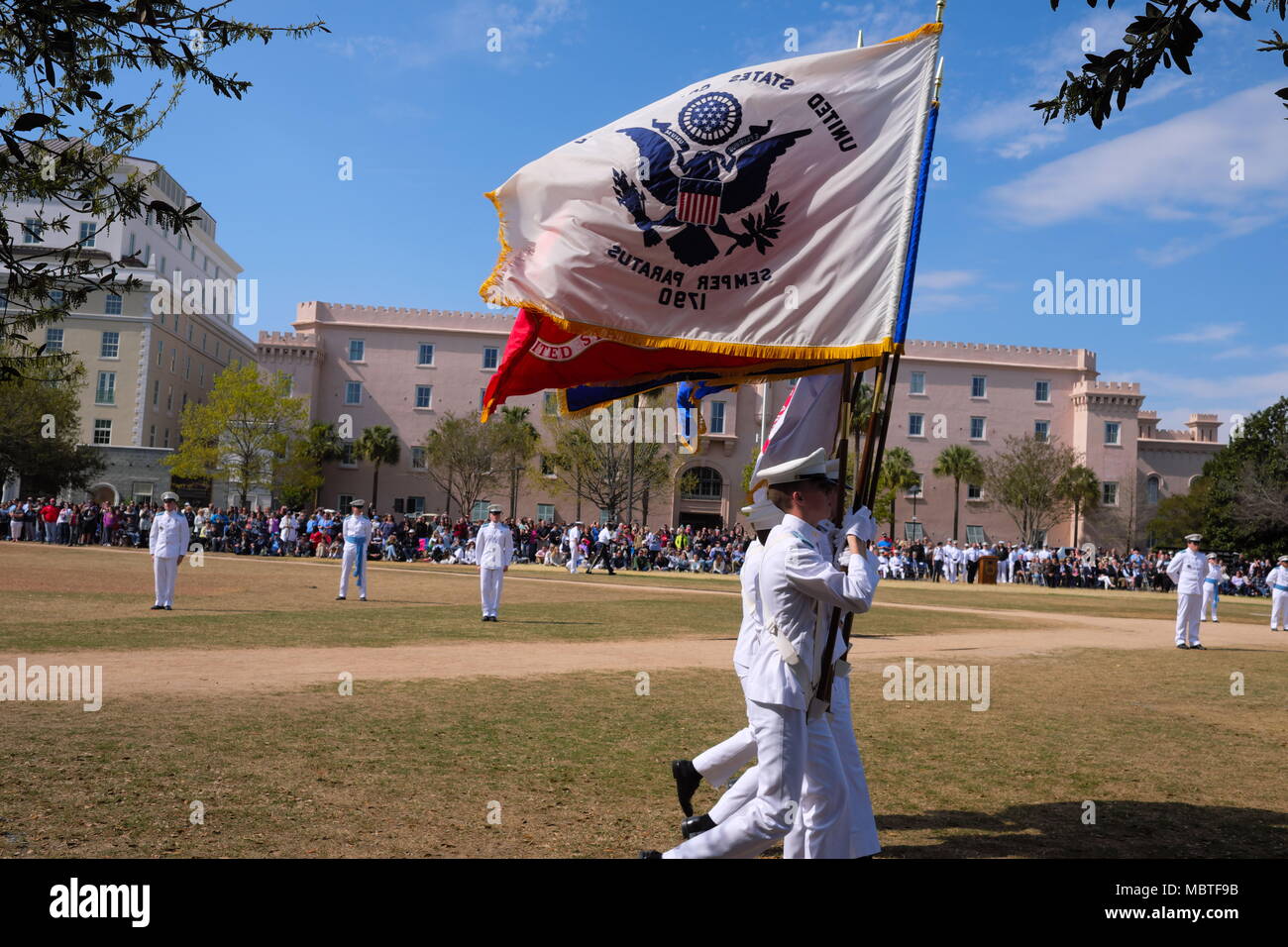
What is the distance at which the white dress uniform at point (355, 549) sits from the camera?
867 inches

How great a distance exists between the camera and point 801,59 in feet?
23.5

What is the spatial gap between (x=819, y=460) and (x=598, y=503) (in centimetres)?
6371

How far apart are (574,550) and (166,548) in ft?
82.2

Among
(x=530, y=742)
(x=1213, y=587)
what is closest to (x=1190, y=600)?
(x=1213, y=587)

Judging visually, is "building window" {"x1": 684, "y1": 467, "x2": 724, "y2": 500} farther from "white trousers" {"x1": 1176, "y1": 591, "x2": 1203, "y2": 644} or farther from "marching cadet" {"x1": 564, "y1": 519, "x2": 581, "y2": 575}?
"white trousers" {"x1": 1176, "y1": 591, "x2": 1203, "y2": 644}

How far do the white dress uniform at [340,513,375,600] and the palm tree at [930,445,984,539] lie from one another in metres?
61.1

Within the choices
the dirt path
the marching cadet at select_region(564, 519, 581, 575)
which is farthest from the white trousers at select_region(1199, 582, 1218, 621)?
the marching cadet at select_region(564, 519, 581, 575)

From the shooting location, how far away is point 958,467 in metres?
76.3

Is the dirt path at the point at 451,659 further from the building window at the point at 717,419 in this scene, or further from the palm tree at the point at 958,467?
the palm tree at the point at 958,467

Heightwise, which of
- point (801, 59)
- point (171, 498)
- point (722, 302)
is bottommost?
point (171, 498)

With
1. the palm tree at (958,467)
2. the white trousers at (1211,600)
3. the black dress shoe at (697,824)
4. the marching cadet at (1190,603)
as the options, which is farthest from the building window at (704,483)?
the black dress shoe at (697,824)

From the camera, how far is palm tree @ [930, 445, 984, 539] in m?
76.3
